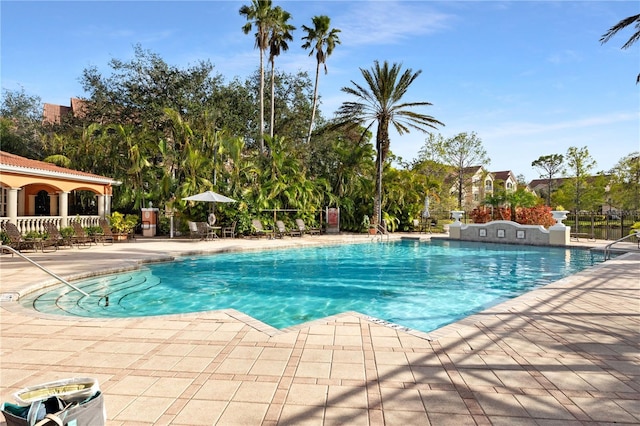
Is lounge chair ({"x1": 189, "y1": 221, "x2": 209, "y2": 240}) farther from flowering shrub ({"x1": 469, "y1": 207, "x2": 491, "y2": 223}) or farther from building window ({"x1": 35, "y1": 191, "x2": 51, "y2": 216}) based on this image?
flowering shrub ({"x1": 469, "y1": 207, "x2": 491, "y2": 223})

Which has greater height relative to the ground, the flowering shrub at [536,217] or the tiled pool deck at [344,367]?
the flowering shrub at [536,217]

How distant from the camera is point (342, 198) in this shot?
984 inches

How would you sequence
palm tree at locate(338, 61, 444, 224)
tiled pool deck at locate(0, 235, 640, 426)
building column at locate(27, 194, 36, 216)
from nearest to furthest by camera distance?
tiled pool deck at locate(0, 235, 640, 426) → building column at locate(27, 194, 36, 216) → palm tree at locate(338, 61, 444, 224)

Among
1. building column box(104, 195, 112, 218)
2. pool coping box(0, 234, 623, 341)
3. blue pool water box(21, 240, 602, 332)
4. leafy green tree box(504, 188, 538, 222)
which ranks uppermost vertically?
leafy green tree box(504, 188, 538, 222)

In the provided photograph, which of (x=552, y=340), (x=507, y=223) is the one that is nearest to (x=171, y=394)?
(x=552, y=340)

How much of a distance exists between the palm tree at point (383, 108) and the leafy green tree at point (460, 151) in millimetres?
17210

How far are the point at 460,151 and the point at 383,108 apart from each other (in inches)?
798

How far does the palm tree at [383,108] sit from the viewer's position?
22297 millimetres

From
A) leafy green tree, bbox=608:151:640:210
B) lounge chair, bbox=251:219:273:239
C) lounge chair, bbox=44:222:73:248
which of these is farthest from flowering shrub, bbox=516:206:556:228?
lounge chair, bbox=44:222:73:248

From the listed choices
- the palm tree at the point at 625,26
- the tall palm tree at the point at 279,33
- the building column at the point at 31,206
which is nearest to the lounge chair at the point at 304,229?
the tall palm tree at the point at 279,33

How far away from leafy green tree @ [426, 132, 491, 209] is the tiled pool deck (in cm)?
3506

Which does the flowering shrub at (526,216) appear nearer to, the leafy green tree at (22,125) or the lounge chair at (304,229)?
the lounge chair at (304,229)

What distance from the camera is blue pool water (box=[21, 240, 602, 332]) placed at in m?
7.77

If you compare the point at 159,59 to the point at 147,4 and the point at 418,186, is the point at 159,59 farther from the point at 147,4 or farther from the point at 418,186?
the point at 418,186
